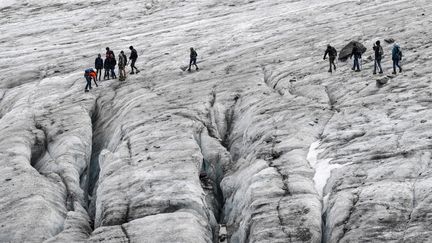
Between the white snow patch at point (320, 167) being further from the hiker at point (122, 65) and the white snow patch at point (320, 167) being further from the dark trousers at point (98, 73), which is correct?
the dark trousers at point (98, 73)

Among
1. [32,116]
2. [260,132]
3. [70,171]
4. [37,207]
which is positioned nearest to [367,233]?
[260,132]

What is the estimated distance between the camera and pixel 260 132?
3114 cm

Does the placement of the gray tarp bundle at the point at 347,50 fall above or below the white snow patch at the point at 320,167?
above

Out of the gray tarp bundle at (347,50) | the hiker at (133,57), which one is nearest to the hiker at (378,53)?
the gray tarp bundle at (347,50)

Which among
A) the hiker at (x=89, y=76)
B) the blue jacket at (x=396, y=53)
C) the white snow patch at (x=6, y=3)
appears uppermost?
the white snow patch at (x=6, y=3)

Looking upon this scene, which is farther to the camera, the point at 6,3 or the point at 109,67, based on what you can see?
the point at 6,3

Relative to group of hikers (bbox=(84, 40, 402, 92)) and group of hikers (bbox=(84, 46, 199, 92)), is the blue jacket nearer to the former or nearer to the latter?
group of hikers (bbox=(84, 40, 402, 92))

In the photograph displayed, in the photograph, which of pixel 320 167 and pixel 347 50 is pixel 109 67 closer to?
pixel 347 50

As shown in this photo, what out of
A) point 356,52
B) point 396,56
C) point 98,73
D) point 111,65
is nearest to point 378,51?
point 396,56

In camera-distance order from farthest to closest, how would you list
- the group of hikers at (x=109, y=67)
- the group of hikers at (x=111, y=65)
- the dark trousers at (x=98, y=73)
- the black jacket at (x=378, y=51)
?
the dark trousers at (x=98, y=73) < the group of hikers at (x=111, y=65) < the group of hikers at (x=109, y=67) < the black jacket at (x=378, y=51)

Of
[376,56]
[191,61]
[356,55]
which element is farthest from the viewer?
[191,61]

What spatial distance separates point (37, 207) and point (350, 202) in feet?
44.3

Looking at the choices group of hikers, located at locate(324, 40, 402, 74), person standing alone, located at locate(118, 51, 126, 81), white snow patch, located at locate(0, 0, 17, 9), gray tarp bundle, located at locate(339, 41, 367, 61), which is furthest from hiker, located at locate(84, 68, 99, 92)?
white snow patch, located at locate(0, 0, 17, 9)

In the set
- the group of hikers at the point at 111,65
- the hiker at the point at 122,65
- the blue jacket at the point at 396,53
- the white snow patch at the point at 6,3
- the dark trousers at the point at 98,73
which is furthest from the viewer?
the white snow patch at the point at 6,3
